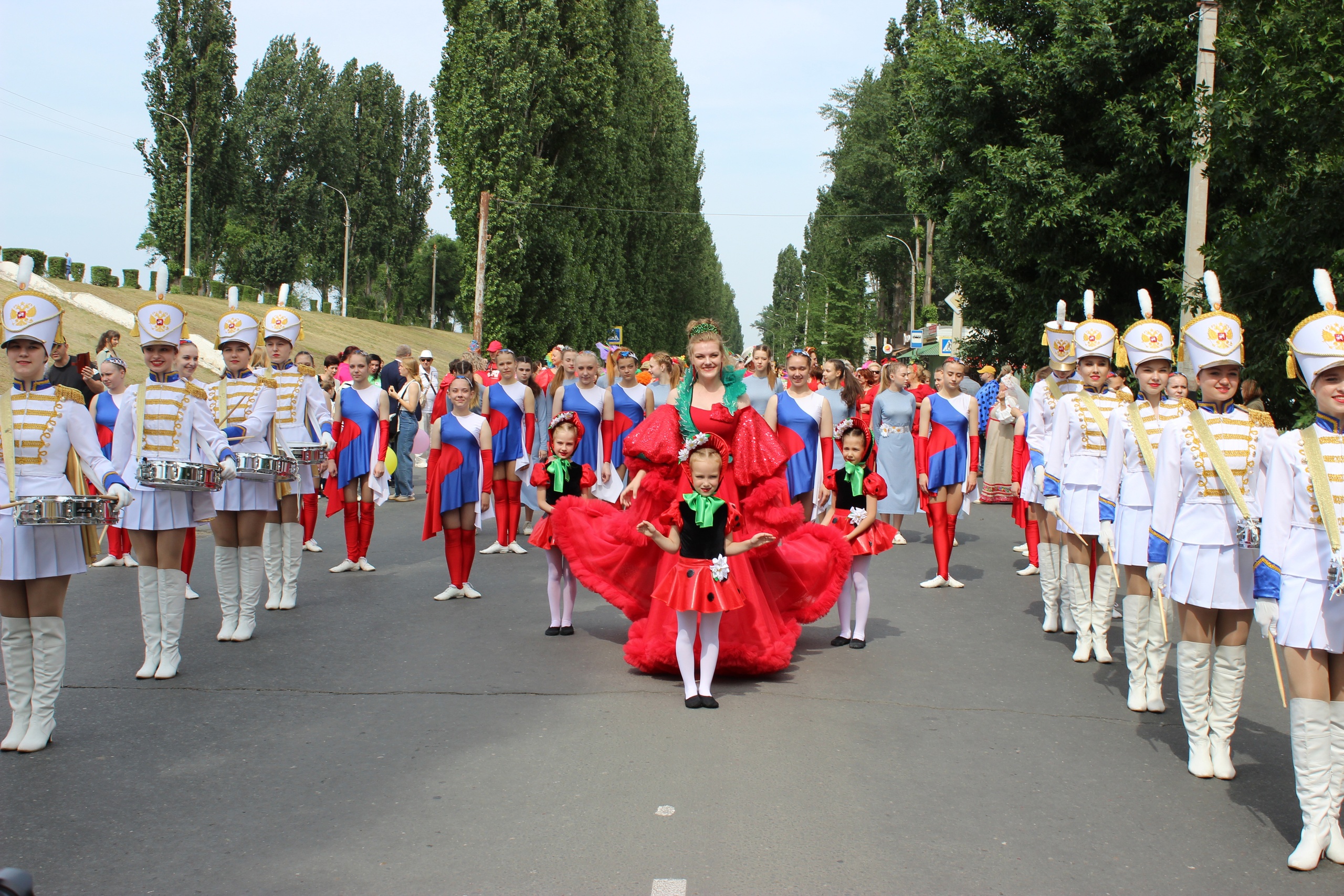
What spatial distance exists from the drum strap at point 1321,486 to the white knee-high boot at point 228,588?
669 cm

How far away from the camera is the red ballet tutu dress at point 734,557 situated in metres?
7.18

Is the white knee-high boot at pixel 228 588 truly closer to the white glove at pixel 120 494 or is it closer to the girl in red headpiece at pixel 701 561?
the white glove at pixel 120 494

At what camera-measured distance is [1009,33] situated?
66.9 ft

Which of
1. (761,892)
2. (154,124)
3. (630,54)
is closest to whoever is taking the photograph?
(761,892)

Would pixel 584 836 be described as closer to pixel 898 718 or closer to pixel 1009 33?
pixel 898 718

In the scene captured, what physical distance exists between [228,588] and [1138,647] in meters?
5.97

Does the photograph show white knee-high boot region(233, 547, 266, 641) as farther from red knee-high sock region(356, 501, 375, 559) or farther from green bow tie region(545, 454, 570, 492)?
red knee-high sock region(356, 501, 375, 559)

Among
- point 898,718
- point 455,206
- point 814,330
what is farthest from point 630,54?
point 898,718

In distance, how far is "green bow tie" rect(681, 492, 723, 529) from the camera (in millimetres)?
6625

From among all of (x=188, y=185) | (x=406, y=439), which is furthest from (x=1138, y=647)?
(x=188, y=185)

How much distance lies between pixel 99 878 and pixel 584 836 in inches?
69.3

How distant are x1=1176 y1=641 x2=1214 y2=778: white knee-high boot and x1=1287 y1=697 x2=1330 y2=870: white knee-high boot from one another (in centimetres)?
93

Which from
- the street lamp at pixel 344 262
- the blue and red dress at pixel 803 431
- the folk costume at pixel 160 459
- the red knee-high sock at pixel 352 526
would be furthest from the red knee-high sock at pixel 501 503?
the street lamp at pixel 344 262

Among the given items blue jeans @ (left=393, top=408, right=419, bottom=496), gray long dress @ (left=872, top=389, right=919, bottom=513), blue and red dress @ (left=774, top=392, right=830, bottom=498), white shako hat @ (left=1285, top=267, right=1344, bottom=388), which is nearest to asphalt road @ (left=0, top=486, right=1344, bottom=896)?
blue and red dress @ (left=774, top=392, right=830, bottom=498)
